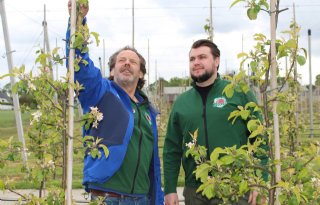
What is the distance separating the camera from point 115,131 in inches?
123

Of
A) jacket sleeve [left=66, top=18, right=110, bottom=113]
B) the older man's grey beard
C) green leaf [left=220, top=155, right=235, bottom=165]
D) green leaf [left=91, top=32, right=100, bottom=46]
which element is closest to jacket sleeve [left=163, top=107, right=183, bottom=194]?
the older man's grey beard

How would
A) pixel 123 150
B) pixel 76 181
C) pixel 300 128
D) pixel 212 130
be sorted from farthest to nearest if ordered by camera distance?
pixel 76 181 < pixel 300 128 < pixel 212 130 < pixel 123 150

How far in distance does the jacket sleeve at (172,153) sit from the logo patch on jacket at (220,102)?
37 centimetres

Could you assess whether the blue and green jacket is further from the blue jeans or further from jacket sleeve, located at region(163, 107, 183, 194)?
jacket sleeve, located at region(163, 107, 183, 194)

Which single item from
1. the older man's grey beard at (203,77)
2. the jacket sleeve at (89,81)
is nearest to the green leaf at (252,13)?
the jacket sleeve at (89,81)

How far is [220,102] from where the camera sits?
11.5ft

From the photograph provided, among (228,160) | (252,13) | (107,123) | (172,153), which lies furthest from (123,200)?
(252,13)

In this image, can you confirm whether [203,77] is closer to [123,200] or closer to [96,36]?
[123,200]

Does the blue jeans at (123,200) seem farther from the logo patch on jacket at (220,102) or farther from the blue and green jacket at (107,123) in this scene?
the logo patch on jacket at (220,102)

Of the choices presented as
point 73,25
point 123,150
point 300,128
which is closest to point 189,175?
point 123,150

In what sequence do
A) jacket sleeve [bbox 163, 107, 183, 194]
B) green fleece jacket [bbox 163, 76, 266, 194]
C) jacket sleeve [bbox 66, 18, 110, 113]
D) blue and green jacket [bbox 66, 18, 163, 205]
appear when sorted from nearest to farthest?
1. jacket sleeve [bbox 66, 18, 110, 113]
2. blue and green jacket [bbox 66, 18, 163, 205]
3. green fleece jacket [bbox 163, 76, 266, 194]
4. jacket sleeve [bbox 163, 107, 183, 194]

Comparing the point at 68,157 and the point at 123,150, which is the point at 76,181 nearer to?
the point at 123,150

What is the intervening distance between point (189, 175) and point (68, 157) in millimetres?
1440

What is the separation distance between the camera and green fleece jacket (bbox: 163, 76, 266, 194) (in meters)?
3.44
